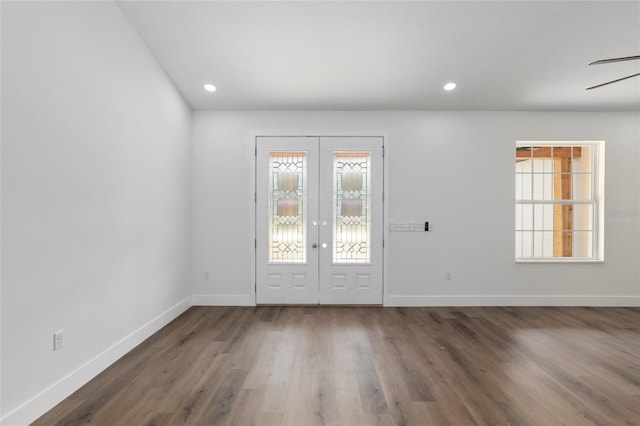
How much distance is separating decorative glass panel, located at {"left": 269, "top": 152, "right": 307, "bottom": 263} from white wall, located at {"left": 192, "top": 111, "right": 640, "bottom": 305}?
325 mm

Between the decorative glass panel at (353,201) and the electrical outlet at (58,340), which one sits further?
the decorative glass panel at (353,201)

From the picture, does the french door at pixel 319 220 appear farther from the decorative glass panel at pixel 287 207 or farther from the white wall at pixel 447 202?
the white wall at pixel 447 202

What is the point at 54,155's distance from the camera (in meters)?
2.17

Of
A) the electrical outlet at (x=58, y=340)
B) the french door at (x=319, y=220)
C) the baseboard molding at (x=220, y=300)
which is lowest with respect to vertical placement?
the baseboard molding at (x=220, y=300)

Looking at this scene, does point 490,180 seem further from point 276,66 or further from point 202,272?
point 202,272

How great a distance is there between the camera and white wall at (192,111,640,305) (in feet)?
14.5

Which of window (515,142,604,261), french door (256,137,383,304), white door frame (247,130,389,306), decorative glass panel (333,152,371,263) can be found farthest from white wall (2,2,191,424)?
window (515,142,604,261)

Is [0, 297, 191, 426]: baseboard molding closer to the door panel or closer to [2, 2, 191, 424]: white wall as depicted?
[2, 2, 191, 424]: white wall

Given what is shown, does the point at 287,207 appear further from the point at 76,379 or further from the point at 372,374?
the point at 76,379

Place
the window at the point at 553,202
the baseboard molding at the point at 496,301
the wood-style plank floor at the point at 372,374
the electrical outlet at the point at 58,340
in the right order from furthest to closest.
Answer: the window at the point at 553,202, the baseboard molding at the point at 496,301, the electrical outlet at the point at 58,340, the wood-style plank floor at the point at 372,374

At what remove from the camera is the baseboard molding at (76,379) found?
6.26ft

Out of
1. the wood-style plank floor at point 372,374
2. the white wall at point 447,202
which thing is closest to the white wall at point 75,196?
the wood-style plank floor at point 372,374

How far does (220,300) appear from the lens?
14.5 feet

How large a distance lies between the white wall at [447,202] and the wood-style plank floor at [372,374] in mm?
585
